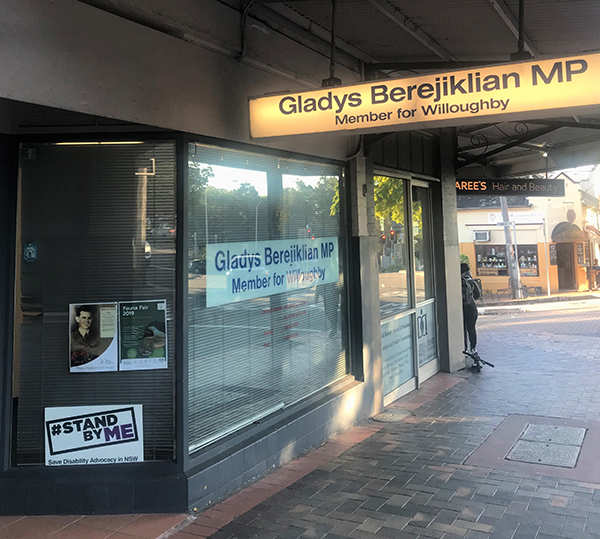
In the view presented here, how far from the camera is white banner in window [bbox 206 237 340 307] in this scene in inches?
182

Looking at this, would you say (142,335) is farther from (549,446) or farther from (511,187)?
(511,187)

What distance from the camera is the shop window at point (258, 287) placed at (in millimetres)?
4473

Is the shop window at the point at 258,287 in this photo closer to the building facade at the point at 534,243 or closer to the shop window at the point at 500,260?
the building facade at the point at 534,243

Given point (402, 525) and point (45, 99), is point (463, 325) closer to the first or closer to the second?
point (402, 525)

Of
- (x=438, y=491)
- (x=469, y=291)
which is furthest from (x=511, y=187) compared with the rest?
(x=438, y=491)

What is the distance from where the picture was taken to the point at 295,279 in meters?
5.66

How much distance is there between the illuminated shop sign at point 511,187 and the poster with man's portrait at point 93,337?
7.75 m

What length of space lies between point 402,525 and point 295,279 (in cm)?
264

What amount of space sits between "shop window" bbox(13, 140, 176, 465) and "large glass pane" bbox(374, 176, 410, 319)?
3.79 m

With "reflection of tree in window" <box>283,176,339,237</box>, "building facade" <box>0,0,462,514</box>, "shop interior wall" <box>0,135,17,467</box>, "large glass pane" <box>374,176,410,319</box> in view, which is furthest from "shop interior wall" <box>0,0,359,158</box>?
"large glass pane" <box>374,176,410,319</box>

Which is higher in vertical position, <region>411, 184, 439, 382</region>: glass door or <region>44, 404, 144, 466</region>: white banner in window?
<region>411, 184, 439, 382</region>: glass door

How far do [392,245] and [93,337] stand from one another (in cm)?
482

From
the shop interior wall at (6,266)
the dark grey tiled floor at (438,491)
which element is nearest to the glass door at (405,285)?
the dark grey tiled floor at (438,491)

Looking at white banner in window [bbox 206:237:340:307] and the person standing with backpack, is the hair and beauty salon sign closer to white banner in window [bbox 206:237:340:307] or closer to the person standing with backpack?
white banner in window [bbox 206:237:340:307]
